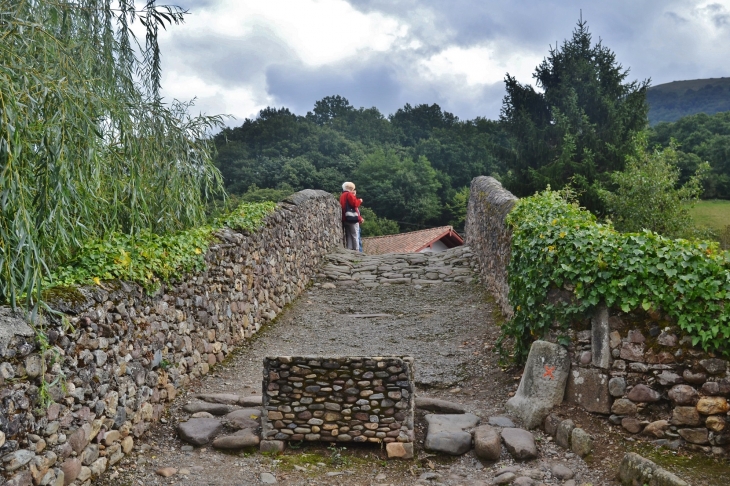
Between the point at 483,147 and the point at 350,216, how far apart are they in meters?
23.2

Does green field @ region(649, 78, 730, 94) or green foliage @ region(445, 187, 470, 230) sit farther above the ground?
green field @ region(649, 78, 730, 94)

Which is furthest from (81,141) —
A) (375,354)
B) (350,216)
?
(350,216)

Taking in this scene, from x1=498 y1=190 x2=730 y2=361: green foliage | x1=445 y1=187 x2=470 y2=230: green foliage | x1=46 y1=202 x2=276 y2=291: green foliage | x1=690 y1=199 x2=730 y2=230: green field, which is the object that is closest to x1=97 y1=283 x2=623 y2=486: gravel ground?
x1=498 y1=190 x2=730 y2=361: green foliage

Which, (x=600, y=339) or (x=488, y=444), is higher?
(x=600, y=339)

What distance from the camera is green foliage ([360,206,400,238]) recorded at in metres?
32.8

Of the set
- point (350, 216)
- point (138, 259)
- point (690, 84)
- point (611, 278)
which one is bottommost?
point (611, 278)

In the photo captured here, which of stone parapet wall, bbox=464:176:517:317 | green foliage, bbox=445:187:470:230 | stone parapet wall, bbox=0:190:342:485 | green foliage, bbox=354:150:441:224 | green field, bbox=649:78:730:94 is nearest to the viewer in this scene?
stone parapet wall, bbox=0:190:342:485

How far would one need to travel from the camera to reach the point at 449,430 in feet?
17.2

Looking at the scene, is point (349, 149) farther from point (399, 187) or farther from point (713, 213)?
point (713, 213)

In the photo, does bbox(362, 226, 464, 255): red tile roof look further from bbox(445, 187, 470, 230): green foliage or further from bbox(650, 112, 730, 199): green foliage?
bbox(650, 112, 730, 199): green foliage

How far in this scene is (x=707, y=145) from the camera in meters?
30.1

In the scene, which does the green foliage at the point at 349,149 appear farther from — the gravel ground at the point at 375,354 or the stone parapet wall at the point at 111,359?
the stone parapet wall at the point at 111,359

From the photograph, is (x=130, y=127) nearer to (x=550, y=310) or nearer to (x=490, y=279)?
(x=550, y=310)

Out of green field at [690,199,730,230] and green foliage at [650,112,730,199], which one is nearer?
green field at [690,199,730,230]
